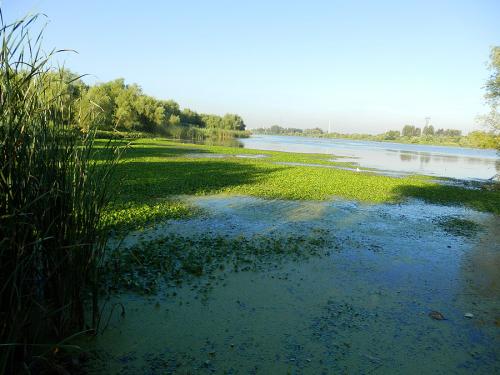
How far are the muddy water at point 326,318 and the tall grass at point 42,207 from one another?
76 centimetres

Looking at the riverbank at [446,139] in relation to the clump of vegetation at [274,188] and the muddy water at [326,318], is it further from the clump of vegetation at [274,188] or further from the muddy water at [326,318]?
the muddy water at [326,318]

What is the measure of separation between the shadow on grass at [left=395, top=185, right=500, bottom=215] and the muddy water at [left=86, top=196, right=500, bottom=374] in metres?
7.31

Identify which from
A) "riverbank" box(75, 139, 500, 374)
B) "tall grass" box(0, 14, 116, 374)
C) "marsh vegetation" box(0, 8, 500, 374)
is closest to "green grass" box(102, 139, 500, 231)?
"riverbank" box(75, 139, 500, 374)

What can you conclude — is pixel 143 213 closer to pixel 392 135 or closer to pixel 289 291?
pixel 289 291

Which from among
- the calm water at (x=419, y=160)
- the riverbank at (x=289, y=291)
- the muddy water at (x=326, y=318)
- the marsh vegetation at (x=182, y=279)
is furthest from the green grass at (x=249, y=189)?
the calm water at (x=419, y=160)

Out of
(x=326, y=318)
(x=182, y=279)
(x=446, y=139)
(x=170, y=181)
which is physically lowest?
(x=326, y=318)

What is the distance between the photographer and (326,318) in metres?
4.56

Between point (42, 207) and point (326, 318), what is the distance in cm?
362

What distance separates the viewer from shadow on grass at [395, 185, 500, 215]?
14.6 m

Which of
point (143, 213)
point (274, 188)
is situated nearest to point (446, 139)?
point (274, 188)

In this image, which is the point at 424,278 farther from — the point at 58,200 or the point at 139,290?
the point at 58,200

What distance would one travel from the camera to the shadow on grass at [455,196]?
14578 mm

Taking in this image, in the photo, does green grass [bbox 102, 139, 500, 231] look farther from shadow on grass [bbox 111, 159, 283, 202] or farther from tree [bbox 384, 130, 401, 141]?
tree [bbox 384, 130, 401, 141]

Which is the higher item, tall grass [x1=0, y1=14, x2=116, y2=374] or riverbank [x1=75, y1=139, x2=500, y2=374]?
tall grass [x1=0, y1=14, x2=116, y2=374]
